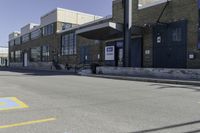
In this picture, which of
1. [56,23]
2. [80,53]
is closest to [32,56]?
[56,23]

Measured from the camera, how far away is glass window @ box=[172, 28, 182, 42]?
2538cm

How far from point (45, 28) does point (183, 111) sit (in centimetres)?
5376

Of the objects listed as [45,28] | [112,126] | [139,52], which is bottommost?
[112,126]

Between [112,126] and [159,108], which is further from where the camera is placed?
[159,108]

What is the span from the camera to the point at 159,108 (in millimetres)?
8086

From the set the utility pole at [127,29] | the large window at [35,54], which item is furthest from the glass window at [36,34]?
the utility pole at [127,29]

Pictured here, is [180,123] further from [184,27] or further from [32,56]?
[32,56]

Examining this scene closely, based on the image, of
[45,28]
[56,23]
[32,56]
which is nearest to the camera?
[56,23]

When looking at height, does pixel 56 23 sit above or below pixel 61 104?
above

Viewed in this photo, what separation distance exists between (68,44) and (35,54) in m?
19.4

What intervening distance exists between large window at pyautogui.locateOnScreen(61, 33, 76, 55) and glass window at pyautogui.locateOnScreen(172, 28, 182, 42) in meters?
23.1

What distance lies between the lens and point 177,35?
25703 mm

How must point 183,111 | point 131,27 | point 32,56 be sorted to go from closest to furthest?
point 183,111 < point 131,27 < point 32,56

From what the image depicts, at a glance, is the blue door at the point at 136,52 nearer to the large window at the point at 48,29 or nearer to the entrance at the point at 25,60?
the large window at the point at 48,29
